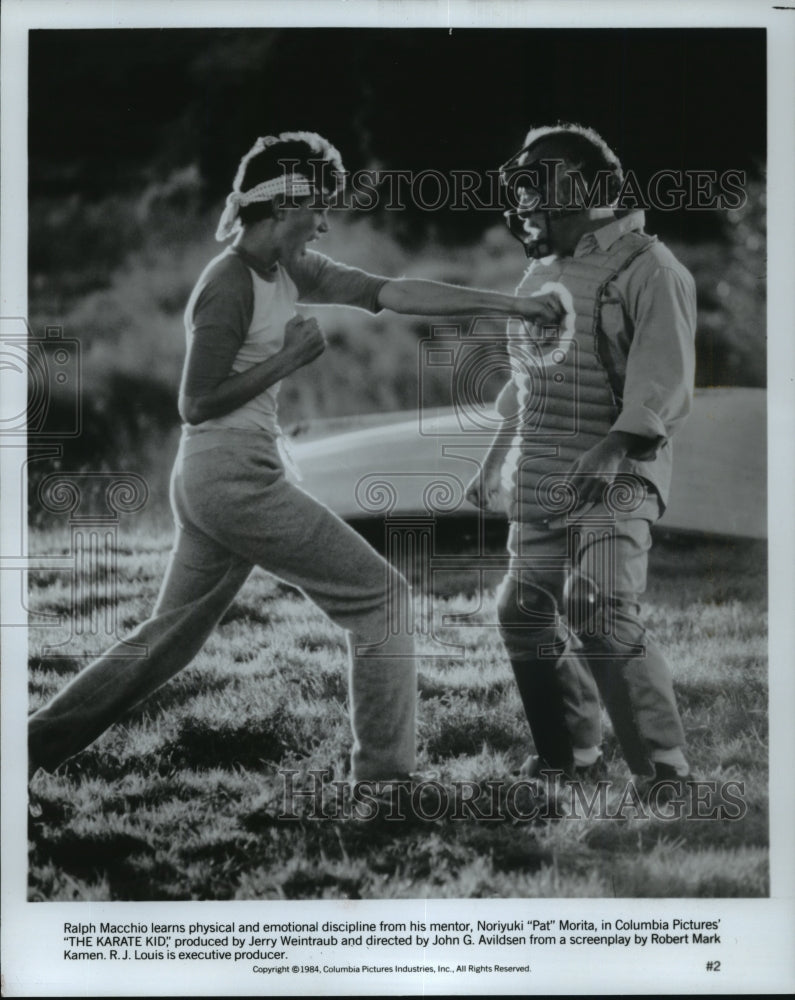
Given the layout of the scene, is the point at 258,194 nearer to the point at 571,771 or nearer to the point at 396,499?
the point at 396,499

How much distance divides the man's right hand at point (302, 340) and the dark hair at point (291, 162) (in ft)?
1.37

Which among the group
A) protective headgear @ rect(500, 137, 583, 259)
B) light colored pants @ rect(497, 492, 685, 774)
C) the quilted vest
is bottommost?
light colored pants @ rect(497, 492, 685, 774)

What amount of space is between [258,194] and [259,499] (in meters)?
1.15

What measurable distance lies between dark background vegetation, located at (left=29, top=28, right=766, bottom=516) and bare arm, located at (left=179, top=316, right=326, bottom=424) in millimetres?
60

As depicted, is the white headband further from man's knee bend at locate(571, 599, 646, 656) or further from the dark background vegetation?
man's knee bend at locate(571, 599, 646, 656)

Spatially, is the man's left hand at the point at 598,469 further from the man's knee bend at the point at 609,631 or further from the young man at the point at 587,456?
the man's knee bend at the point at 609,631

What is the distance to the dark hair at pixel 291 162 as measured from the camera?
4184mm

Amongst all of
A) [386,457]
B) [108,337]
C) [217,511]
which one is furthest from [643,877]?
[108,337]

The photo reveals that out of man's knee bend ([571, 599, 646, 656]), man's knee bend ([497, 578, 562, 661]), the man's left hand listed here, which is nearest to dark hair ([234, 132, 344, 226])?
the man's left hand

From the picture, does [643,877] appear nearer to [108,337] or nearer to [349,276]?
[349,276]

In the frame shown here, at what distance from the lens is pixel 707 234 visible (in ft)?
13.9

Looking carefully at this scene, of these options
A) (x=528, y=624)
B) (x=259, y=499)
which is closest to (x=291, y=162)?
(x=259, y=499)

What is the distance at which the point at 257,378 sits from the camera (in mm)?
4168

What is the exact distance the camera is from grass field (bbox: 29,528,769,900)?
4141mm
